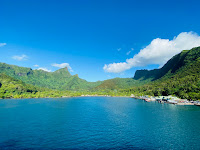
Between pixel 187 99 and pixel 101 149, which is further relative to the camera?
pixel 187 99

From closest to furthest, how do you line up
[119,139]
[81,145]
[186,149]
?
[186,149], [81,145], [119,139]

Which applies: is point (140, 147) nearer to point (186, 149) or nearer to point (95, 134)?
point (186, 149)

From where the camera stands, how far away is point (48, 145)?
39.3 m

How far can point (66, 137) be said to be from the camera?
151 feet

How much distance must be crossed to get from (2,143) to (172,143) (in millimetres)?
51887

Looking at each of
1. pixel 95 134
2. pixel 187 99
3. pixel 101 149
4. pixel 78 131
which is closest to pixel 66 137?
pixel 78 131

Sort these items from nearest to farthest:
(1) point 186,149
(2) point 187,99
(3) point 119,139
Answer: (1) point 186,149, (3) point 119,139, (2) point 187,99

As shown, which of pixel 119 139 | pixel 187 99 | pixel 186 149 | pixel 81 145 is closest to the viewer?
pixel 186 149

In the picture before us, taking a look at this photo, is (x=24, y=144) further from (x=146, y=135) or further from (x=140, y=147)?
(x=146, y=135)

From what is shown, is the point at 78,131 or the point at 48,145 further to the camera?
the point at 78,131

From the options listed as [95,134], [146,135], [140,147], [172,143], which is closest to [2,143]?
[95,134]

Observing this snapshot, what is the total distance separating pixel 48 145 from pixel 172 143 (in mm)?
37425

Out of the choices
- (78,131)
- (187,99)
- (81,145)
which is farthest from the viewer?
(187,99)

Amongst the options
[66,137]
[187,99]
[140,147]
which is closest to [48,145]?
[66,137]
